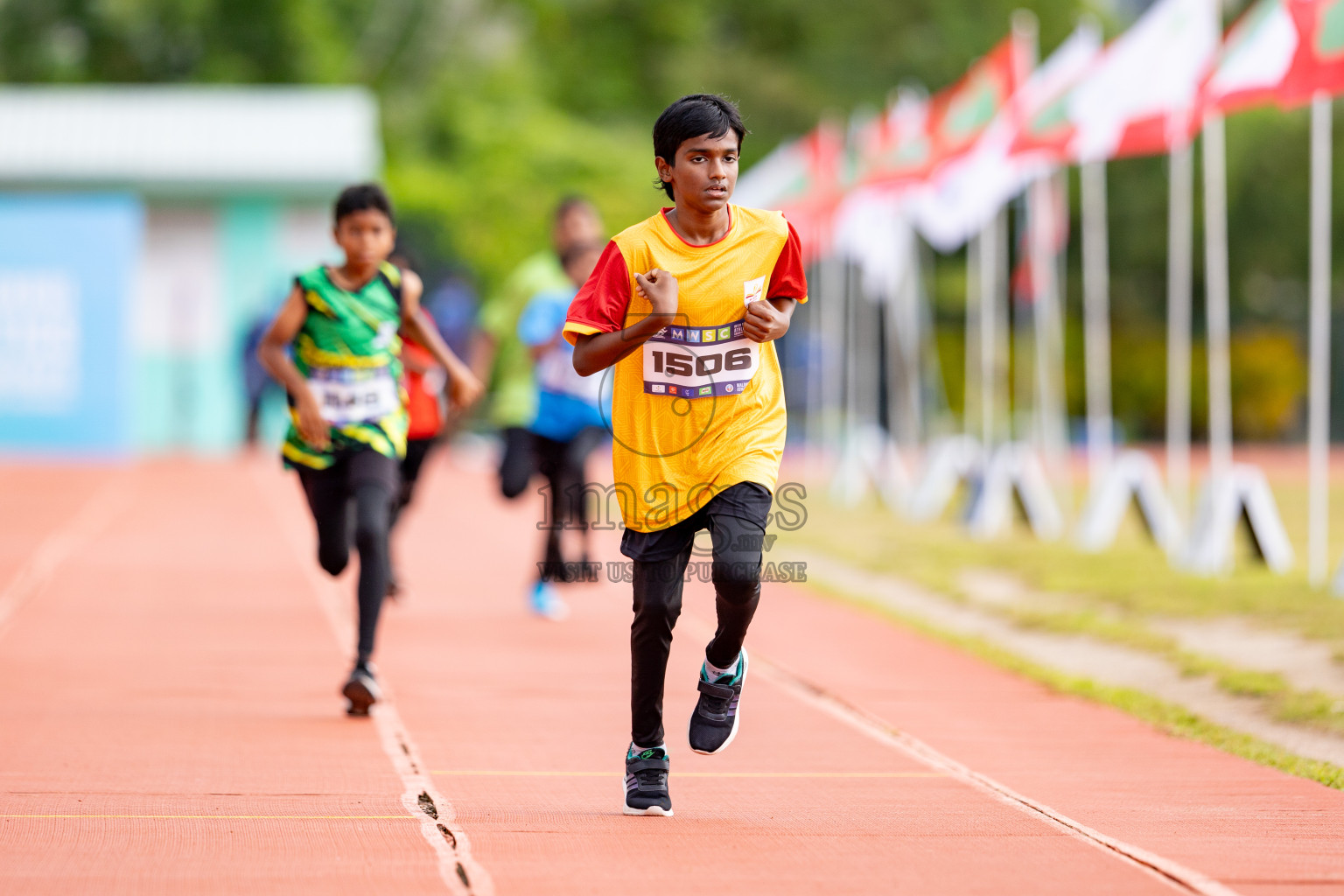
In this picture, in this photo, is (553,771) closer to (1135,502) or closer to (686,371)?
(686,371)

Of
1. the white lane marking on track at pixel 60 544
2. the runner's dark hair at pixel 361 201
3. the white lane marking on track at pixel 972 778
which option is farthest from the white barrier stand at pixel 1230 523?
the white lane marking on track at pixel 60 544

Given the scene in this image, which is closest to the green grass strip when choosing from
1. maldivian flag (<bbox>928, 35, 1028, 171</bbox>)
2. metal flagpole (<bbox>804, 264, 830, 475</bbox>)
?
maldivian flag (<bbox>928, 35, 1028, 171</bbox>)

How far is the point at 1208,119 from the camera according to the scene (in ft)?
40.3

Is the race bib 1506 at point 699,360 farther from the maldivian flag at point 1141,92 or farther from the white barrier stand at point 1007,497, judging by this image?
the white barrier stand at point 1007,497

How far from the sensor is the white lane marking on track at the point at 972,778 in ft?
15.1

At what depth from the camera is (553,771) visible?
603 cm

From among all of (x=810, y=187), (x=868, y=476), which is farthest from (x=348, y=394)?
(x=810, y=187)

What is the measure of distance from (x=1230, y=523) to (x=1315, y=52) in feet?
10.4

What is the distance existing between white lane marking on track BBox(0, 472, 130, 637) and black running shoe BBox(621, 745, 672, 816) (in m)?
4.85

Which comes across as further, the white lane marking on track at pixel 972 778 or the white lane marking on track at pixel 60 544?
the white lane marking on track at pixel 60 544

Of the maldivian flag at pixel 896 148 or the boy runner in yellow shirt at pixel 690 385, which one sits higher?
the maldivian flag at pixel 896 148

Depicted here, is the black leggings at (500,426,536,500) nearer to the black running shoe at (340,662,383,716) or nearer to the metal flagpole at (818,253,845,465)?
the black running shoe at (340,662,383,716)

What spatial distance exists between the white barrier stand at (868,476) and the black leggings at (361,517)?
11.6 metres

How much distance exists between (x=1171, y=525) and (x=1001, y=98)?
4633 millimetres
